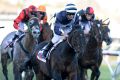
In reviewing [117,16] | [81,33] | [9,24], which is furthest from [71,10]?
[117,16]

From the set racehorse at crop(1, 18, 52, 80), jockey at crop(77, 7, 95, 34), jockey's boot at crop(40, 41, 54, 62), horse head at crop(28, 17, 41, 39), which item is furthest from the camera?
racehorse at crop(1, 18, 52, 80)

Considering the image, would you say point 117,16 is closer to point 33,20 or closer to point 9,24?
point 9,24

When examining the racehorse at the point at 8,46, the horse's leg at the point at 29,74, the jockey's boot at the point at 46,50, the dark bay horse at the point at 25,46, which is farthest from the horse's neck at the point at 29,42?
the jockey's boot at the point at 46,50

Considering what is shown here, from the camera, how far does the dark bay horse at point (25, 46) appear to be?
39.4ft

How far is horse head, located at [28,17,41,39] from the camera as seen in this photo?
11906 mm

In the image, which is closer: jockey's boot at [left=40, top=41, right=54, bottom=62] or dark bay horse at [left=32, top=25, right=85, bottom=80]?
dark bay horse at [left=32, top=25, right=85, bottom=80]

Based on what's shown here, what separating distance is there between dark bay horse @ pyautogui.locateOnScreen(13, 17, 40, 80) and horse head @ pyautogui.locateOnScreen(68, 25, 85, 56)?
202cm

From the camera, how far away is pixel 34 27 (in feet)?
39.2

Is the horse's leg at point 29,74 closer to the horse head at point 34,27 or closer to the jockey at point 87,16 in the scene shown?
the horse head at point 34,27

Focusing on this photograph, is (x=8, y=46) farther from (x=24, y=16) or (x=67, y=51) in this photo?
(x=67, y=51)

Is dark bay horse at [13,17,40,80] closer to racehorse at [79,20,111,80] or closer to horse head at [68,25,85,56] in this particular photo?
racehorse at [79,20,111,80]

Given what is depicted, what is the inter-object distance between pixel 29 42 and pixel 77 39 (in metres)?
2.75

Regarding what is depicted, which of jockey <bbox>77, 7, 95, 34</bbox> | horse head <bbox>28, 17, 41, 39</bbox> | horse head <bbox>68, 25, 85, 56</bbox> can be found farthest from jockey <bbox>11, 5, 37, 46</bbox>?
horse head <bbox>68, 25, 85, 56</bbox>

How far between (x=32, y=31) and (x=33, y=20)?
272 mm
